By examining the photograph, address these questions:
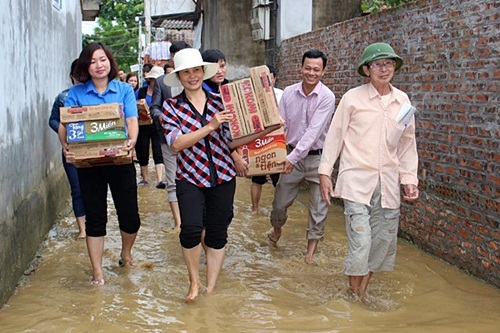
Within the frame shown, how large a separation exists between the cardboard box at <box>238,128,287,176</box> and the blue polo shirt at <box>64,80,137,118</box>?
952 millimetres

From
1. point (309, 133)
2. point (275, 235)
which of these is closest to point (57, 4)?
point (275, 235)

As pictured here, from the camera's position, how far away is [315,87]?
19.6 feet

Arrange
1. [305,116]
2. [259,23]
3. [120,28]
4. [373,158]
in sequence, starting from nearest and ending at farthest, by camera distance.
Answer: [373,158]
[305,116]
[259,23]
[120,28]

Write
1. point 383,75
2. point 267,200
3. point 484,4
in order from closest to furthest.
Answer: point 383,75
point 484,4
point 267,200

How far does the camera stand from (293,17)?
12.1 m

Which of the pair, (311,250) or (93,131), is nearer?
(93,131)

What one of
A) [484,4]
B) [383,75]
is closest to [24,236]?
[383,75]

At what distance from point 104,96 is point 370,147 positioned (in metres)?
2.07

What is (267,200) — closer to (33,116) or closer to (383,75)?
(33,116)

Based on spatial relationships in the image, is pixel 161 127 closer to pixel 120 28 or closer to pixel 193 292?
pixel 193 292

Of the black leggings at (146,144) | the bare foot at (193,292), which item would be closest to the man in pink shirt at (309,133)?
the bare foot at (193,292)

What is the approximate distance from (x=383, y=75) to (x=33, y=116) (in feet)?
11.0

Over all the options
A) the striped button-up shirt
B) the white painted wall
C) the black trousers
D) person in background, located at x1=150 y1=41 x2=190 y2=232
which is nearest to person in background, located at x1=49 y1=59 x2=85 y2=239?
person in background, located at x1=150 y1=41 x2=190 y2=232

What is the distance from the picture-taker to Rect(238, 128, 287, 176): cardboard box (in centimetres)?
539
